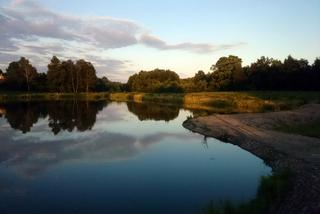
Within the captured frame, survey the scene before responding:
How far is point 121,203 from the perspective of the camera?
42.5 ft

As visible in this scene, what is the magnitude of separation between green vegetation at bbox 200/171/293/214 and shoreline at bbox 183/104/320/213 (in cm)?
22

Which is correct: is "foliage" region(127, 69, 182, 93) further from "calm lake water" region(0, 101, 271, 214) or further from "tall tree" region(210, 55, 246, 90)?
"calm lake water" region(0, 101, 271, 214)

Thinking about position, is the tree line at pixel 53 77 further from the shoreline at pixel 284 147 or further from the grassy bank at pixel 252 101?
the shoreline at pixel 284 147

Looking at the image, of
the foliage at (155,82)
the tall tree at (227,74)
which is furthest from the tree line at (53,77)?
the tall tree at (227,74)

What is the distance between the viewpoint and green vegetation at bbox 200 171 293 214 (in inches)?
406

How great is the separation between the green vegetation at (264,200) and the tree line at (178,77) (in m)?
62.1

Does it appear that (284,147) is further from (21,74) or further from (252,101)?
(21,74)

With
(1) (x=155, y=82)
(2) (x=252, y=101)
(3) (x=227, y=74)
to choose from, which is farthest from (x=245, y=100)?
(1) (x=155, y=82)

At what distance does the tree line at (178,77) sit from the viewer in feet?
240

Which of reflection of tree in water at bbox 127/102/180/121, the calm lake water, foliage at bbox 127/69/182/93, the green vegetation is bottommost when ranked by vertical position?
reflection of tree in water at bbox 127/102/180/121

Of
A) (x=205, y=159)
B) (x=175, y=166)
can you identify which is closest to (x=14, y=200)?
(x=175, y=166)

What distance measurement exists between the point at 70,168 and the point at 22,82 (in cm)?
9617

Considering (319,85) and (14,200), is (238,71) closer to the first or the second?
(319,85)

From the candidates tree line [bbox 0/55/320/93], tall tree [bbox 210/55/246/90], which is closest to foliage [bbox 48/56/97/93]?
tree line [bbox 0/55/320/93]
